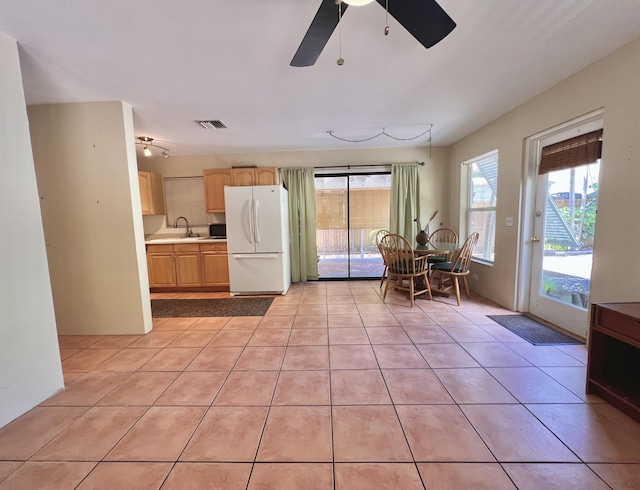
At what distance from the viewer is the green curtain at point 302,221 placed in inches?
185

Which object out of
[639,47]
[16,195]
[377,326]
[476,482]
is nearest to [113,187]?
[16,195]

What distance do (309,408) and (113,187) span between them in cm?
281

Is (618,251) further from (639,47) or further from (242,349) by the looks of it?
(242,349)

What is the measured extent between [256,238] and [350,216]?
1.90 m

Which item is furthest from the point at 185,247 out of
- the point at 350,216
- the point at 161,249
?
the point at 350,216

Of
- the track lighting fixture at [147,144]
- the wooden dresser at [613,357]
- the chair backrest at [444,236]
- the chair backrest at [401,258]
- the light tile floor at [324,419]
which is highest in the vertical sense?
the track lighting fixture at [147,144]

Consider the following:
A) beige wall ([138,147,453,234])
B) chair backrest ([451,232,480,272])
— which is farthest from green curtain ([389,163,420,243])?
chair backrest ([451,232,480,272])

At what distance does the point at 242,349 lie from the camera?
7.95 ft

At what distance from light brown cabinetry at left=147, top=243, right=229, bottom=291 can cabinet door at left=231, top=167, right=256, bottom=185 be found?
44.8 inches

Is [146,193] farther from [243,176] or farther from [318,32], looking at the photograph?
[318,32]

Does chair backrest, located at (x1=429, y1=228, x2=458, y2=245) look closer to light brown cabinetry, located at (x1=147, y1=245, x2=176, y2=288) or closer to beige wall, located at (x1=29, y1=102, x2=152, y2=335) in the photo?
beige wall, located at (x1=29, y1=102, x2=152, y2=335)

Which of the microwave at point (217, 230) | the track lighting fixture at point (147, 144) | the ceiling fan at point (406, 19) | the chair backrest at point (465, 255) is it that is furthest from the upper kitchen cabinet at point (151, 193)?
the chair backrest at point (465, 255)

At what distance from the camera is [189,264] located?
4426mm

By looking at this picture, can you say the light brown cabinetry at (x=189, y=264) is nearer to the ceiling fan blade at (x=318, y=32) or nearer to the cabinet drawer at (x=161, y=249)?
the cabinet drawer at (x=161, y=249)
